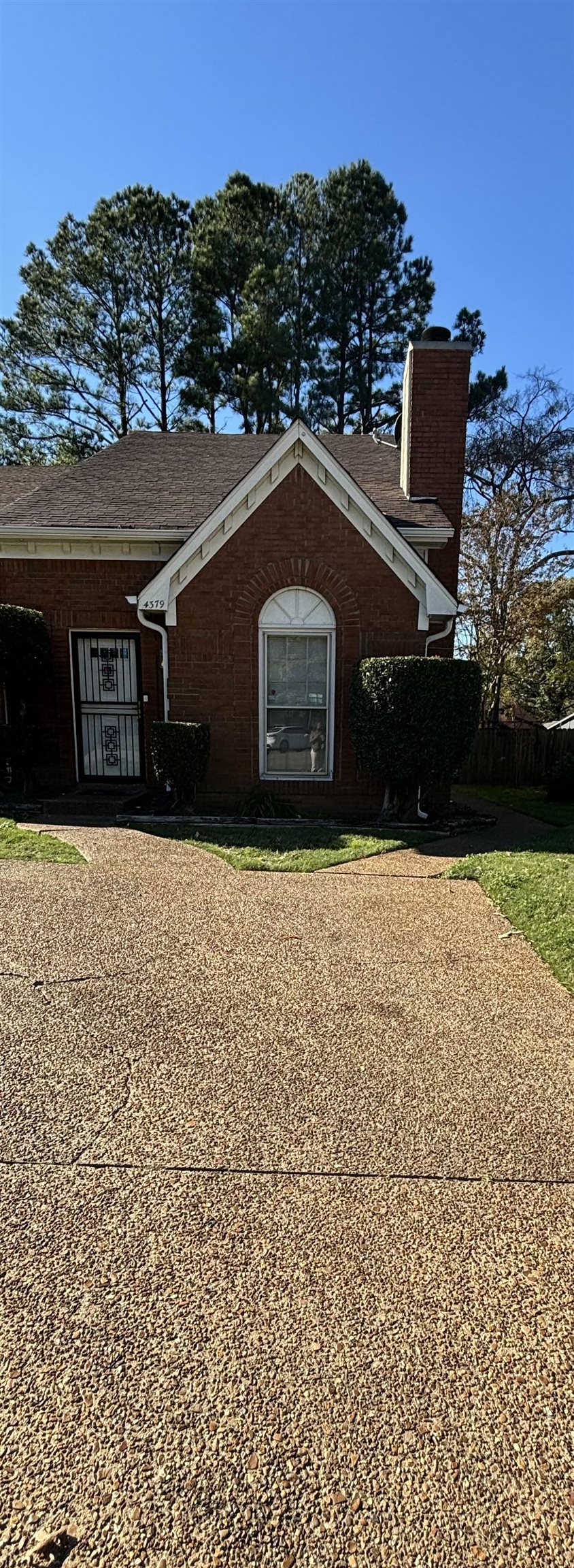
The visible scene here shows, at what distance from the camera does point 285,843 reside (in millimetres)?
8055

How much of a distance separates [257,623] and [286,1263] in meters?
8.34

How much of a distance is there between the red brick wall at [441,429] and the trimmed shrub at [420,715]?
3600 millimetres

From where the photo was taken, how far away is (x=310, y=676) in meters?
10.0

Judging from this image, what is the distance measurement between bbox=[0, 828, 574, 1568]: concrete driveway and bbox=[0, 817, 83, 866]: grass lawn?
9.16 ft

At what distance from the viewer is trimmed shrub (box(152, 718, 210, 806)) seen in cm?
916

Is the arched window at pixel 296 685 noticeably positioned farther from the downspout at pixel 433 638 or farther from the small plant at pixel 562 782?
the small plant at pixel 562 782

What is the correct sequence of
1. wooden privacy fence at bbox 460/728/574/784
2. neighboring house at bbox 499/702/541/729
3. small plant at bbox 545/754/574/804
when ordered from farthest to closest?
neighboring house at bbox 499/702/541/729
wooden privacy fence at bbox 460/728/574/784
small plant at bbox 545/754/574/804

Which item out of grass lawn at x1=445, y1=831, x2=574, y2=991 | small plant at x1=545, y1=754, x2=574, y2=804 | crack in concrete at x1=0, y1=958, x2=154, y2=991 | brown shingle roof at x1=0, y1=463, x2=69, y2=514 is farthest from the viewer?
brown shingle roof at x1=0, y1=463, x2=69, y2=514

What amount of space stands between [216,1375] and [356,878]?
5031mm

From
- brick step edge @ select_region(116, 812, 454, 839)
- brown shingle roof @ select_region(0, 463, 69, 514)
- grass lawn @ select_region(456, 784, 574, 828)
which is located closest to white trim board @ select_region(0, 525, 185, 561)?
brown shingle roof @ select_region(0, 463, 69, 514)

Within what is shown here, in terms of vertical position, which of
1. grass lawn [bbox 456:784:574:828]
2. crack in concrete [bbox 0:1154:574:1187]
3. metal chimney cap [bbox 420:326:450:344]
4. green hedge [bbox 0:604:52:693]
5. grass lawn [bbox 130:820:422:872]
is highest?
metal chimney cap [bbox 420:326:450:344]

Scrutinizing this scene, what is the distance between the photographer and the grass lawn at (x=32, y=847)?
286 inches

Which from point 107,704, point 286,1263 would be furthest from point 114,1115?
point 107,704

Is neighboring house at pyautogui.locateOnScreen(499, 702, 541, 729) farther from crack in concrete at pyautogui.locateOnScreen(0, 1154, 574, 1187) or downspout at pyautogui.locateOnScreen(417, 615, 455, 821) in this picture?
crack in concrete at pyautogui.locateOnScreen(0, 1154, 574, 1187)
